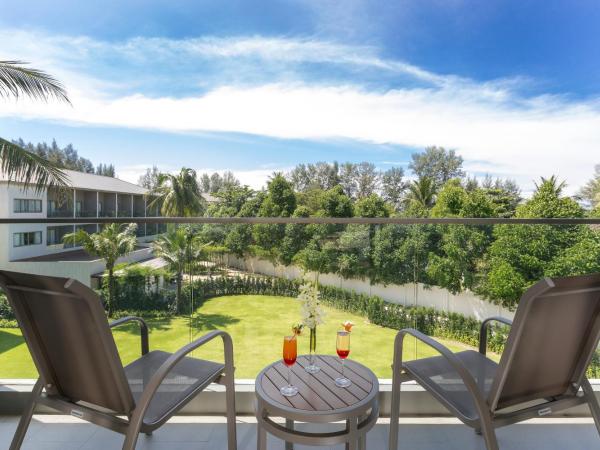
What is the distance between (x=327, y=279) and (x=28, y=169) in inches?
292

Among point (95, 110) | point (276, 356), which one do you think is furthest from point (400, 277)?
point (95, 110)

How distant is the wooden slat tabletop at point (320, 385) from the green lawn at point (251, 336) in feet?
0.82

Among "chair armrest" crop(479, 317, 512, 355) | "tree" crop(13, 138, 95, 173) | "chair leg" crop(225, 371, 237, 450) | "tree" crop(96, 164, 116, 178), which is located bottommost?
"chair leg" crop(225, 371, 237, 450)

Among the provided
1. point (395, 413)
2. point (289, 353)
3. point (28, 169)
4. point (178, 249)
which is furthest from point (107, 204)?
point (395, 413)

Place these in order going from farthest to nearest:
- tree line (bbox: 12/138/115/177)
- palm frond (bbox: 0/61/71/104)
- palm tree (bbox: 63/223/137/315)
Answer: tree line (bbox: 12/138/115/177)
palm frond (bbox: 0/61/71/104)
palm tree (bbox: 63/223/137/315)

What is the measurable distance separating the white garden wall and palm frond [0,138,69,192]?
21.5 ft

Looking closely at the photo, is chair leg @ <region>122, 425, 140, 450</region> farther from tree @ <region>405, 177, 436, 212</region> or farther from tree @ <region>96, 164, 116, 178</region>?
tree @ <region>96, 164, 116, 178</region>

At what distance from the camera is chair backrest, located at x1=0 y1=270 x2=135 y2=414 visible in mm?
1400

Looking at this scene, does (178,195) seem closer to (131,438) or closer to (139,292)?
(139,292)

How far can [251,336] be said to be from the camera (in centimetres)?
283

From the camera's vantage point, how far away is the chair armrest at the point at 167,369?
140 centimetres

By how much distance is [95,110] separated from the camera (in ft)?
152

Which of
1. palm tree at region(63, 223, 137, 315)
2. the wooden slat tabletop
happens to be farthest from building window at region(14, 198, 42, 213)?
the wooden slat tabletop

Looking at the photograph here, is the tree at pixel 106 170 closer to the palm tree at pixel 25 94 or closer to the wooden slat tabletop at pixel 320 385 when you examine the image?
the palm tree at pixel 25 94
